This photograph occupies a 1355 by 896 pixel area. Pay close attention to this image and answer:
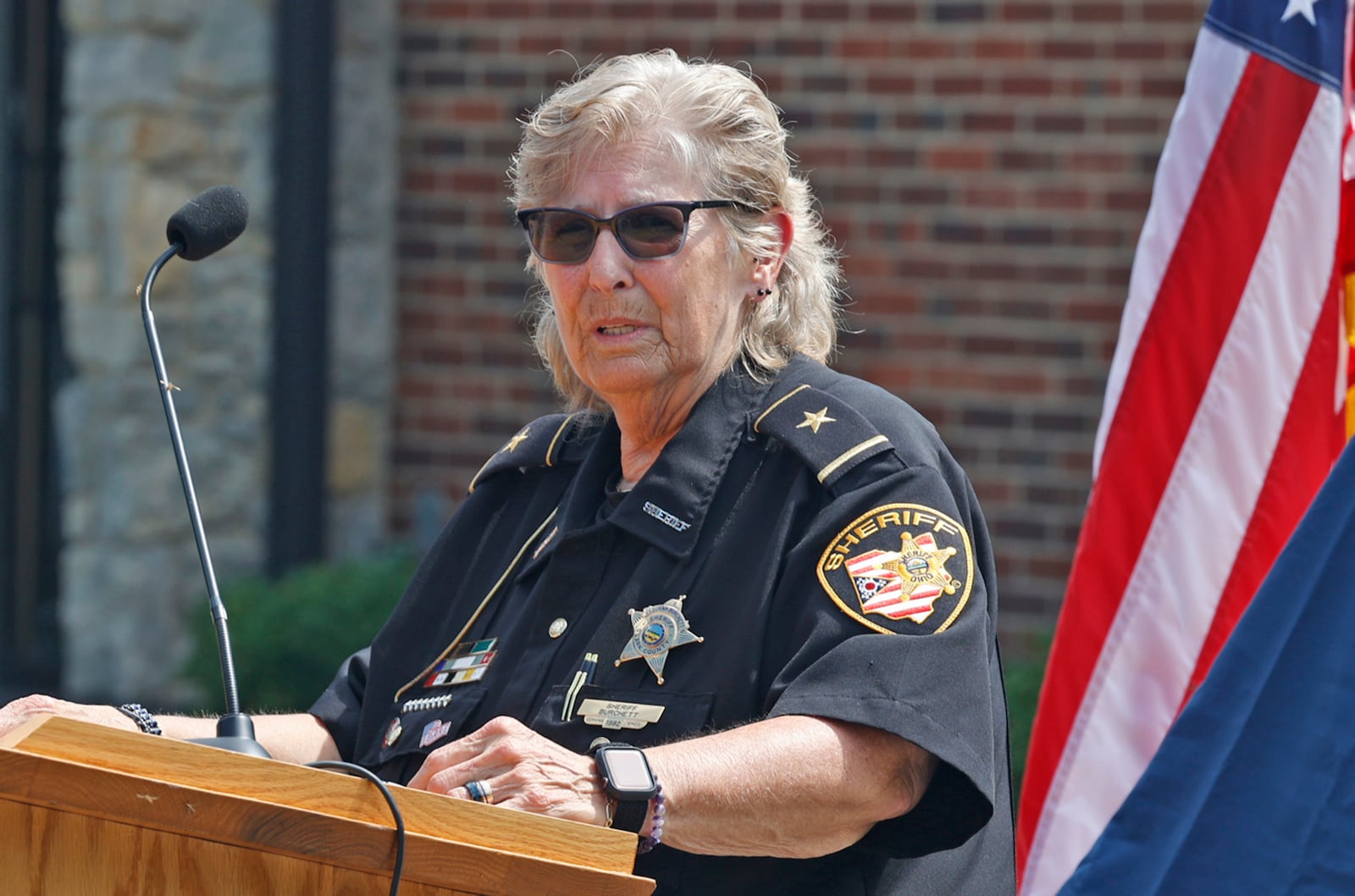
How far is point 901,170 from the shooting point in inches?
211

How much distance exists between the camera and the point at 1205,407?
3264 mm

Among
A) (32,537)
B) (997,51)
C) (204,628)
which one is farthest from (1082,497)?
(32,537)

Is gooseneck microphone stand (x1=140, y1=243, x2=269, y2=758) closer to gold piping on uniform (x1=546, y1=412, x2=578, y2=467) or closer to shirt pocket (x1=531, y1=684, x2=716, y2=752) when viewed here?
shirt pocket (x1=531, y1=684, x2=716, y2=752)

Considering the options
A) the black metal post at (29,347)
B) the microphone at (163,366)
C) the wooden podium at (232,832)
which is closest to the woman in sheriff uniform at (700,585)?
the wooden podium at (232,832)

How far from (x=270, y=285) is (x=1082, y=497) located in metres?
2.82

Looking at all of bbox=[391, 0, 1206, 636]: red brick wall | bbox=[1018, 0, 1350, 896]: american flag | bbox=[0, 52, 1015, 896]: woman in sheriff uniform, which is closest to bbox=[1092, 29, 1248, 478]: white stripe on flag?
bbox=[1018, 0, 1350, 896]: american flag

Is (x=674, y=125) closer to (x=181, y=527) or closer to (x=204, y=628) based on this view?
(x=204, y=628)

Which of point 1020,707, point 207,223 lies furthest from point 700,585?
point 1020,707

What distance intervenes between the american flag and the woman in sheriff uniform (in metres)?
0.90

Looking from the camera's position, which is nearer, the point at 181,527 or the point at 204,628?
the point at 204,628

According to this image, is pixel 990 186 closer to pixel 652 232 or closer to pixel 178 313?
pixel 178 313

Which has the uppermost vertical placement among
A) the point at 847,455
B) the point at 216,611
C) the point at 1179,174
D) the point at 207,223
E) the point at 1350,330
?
the point at 1179,174

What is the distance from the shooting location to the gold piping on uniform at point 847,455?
220cm

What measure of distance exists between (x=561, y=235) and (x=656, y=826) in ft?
3.00
